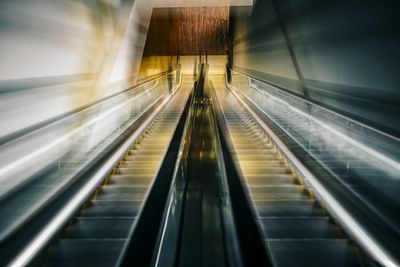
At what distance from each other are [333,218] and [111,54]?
21.0 ft

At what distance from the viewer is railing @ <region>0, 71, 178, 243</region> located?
2721 mm

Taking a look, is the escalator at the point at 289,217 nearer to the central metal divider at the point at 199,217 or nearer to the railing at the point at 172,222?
the central metal divider at the point at 199,217

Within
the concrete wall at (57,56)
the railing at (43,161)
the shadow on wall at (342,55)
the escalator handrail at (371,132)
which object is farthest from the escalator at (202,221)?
the concrete wall at (57,56)

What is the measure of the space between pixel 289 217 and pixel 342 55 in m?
2.91

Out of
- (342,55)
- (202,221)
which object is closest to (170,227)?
(202,221)

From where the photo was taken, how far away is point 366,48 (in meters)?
4.18

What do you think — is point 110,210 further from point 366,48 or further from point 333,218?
point 366,48

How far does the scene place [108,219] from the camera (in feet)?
9.77

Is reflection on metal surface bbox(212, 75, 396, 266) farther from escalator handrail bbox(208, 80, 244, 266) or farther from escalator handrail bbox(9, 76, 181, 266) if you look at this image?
escalator handrail bbox(9, 76, 181, 266)

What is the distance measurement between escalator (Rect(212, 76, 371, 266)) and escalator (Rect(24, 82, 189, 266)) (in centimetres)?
109

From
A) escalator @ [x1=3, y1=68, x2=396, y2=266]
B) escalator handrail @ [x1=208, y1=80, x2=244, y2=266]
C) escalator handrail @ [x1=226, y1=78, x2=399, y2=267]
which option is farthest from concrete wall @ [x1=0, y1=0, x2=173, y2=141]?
escalator handrail @ [x1=226, y1=78, x2=399, y2=267]

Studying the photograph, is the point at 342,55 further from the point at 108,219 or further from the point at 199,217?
the point at 108,219

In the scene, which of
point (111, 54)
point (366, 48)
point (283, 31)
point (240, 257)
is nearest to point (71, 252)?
point (240, 257)

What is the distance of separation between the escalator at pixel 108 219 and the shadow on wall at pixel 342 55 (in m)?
2.24
